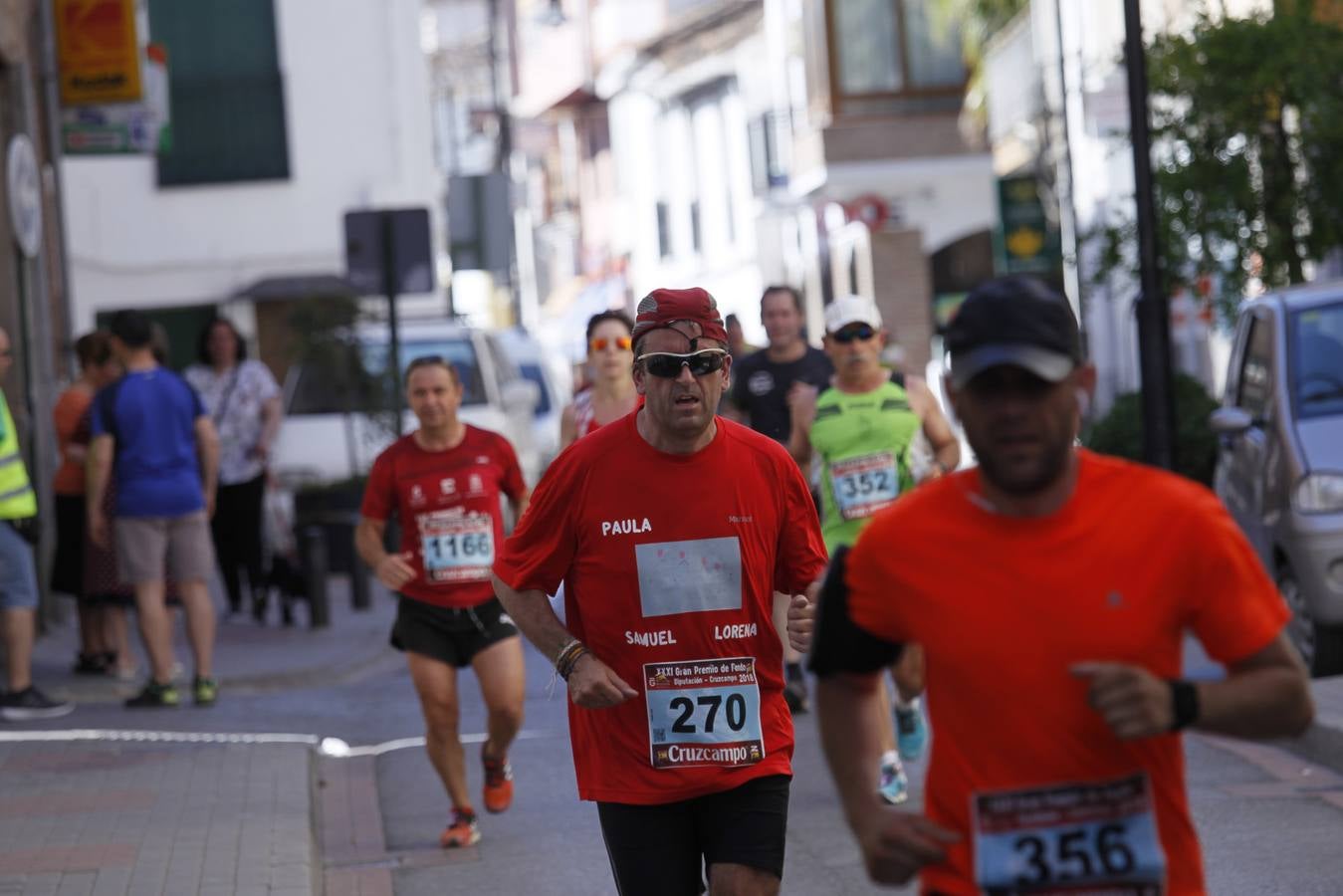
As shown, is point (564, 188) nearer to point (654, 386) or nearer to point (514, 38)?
point (514, 38)

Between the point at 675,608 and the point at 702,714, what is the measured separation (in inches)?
9.7

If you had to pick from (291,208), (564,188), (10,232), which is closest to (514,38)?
(564,188)

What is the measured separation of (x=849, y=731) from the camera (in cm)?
365

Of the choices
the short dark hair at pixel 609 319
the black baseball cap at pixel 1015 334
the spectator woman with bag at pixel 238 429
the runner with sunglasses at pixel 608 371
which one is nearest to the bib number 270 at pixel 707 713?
the black baseball cap at pixel 1015 334

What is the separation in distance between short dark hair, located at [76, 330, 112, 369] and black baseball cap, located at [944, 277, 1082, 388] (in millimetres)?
10153

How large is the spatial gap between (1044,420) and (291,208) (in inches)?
1205

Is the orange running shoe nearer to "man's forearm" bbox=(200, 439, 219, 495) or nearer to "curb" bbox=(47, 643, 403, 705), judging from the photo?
"man's forearm" bbox=(200, 439, 219, 495)

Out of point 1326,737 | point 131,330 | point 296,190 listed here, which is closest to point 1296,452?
point 1326,737

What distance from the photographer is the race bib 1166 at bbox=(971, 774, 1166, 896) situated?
11.3 ft

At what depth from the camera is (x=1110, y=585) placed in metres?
3.37

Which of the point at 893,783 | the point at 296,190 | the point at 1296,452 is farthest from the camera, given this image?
the point at 296,190

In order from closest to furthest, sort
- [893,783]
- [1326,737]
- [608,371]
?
[893,783], [1326,737], [608,371]

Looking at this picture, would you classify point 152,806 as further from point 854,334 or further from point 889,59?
point 889,59

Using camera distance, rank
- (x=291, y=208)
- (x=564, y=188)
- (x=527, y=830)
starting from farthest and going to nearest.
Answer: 1. (x=564, y=188)
2. (x=291, y=208)
3. (x=527, y=830)
